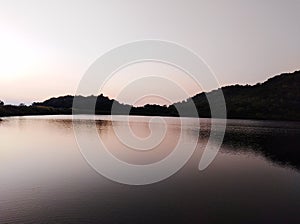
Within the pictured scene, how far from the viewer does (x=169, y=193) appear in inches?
908

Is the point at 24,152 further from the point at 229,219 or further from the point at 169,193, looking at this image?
the point at 229,219

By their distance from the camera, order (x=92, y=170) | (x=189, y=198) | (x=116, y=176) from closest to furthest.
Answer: (x=189, y=198) → (x=116, y=176) → (x=92, y=170)

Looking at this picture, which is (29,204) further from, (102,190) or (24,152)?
(24,152)

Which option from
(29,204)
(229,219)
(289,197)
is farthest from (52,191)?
(289,197)

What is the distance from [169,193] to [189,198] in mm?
2051

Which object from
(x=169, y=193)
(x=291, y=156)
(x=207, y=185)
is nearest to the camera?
(x=169, y=193)

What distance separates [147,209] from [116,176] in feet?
32.4

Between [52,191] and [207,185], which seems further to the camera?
[207,185]

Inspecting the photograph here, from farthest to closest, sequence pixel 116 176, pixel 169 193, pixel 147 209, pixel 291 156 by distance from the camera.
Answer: pixel 291 156, pixel 116 176, pixel 169 193, pixel 147 209

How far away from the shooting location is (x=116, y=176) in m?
28.2

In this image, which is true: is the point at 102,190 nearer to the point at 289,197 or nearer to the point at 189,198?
the point at 189,198

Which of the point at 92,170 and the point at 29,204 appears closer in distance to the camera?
the point at 29,204

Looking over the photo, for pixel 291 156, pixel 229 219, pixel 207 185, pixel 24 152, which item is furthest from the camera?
pixel 291 156

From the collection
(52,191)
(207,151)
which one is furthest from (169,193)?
(207,151)
